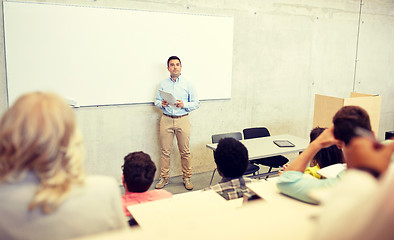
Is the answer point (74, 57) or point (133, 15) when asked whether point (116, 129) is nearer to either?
point (74, 57)

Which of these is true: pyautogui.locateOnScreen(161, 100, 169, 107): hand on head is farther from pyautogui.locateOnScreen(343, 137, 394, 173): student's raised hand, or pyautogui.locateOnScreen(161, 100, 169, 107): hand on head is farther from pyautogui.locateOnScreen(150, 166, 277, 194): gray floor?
pyautogui.locateOnScreen(343, 137, 394, 173): student's raised hand

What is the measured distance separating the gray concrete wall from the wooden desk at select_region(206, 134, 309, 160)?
3.13 feet

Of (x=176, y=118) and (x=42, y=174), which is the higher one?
(x=42, y=174)

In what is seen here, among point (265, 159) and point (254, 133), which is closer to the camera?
point (265, 159)

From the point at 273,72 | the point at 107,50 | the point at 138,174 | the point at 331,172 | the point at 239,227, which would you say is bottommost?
the point at 138,174

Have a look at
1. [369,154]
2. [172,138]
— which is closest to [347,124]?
[369,154]

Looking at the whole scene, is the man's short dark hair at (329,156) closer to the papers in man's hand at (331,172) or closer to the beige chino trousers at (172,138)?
the papers in man's hand at (331,172)

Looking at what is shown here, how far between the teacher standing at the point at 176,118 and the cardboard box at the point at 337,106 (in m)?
1.69

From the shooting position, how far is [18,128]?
3.43 ft

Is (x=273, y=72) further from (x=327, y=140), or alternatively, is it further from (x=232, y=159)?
(x=327, y=140)

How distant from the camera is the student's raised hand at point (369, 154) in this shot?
2.72ft

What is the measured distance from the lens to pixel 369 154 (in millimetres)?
835

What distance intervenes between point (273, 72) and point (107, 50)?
2803 millimetres

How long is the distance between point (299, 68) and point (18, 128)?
553 centimetres
